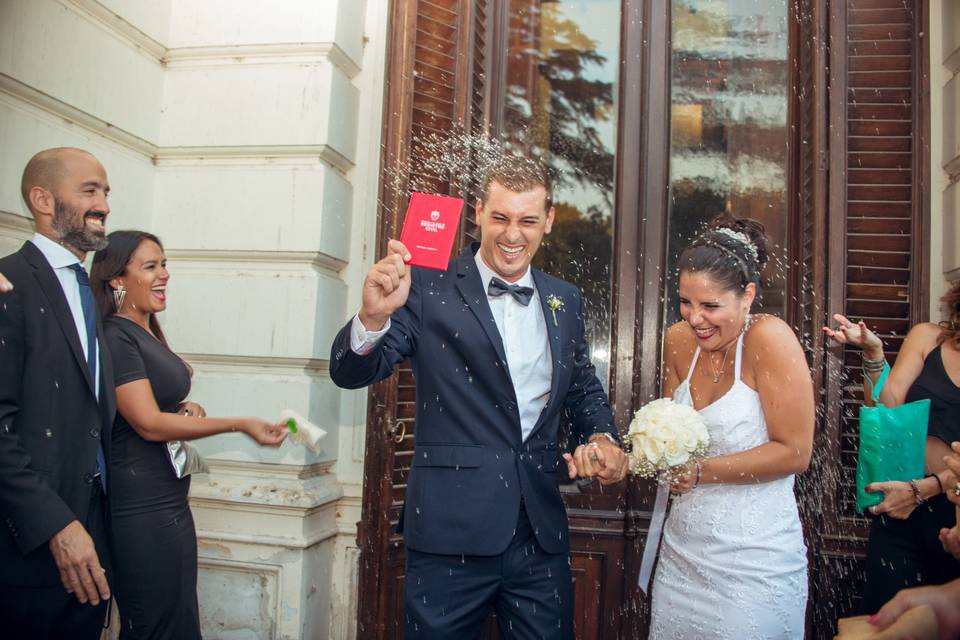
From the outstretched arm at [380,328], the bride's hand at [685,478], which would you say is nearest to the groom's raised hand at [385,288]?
the outstretched arm at [380,328]

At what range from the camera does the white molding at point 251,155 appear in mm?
3877

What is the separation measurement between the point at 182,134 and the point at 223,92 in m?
0.33

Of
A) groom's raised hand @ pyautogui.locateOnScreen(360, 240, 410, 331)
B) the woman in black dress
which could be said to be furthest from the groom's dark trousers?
the woman in black dress

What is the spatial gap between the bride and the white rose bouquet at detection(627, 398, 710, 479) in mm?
103

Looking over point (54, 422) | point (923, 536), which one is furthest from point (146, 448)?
point (923, 536)

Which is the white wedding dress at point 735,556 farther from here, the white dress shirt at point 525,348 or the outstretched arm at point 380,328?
the outstretched arm at point 380,328

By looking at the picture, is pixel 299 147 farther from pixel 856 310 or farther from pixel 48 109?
pixel 856 310

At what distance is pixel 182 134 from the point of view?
4.03 metres

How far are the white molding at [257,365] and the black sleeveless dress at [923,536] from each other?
274 centimetres

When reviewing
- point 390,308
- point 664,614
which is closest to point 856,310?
point 664,614

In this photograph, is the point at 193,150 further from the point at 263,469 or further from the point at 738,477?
the point at 738,477

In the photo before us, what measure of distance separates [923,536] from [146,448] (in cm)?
322

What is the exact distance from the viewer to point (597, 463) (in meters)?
2.58

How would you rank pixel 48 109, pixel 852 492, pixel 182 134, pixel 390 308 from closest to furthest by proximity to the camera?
pixel 390 308 < pixel 48 109 < pixel 852 492 < pixel 182 134
